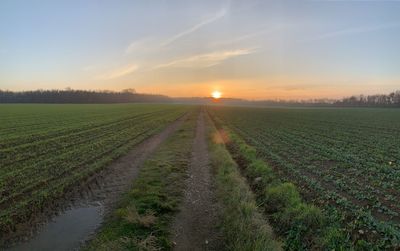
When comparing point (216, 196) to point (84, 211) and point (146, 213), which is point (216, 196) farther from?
point (84, 211)

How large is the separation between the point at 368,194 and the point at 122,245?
8.68 metres

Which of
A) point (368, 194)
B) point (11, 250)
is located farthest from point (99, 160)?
point (368, 194)

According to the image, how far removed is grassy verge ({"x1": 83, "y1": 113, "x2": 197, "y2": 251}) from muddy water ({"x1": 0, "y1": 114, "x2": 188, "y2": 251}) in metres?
0.44

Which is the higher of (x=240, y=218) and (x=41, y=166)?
(x=41, y=166)

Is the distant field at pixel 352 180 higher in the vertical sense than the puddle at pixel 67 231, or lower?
higher

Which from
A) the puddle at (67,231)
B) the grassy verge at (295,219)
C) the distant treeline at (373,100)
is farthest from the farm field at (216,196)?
the distant treeline at (373,100)

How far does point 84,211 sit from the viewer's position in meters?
8.27

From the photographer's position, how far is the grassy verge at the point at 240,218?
6355 mm

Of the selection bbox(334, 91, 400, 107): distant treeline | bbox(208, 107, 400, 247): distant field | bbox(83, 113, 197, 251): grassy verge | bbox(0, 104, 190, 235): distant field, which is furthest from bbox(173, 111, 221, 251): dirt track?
bbox(334, 91, 400, 107): distant treeline

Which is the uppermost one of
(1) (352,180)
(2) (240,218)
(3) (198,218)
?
(1) (352,180)

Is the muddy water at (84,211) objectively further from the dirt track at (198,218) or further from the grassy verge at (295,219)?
the grassy verge at (295,219)

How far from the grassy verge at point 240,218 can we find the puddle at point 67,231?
3.95 meters

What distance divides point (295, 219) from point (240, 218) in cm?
167

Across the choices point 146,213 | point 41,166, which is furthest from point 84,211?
point 41,166
